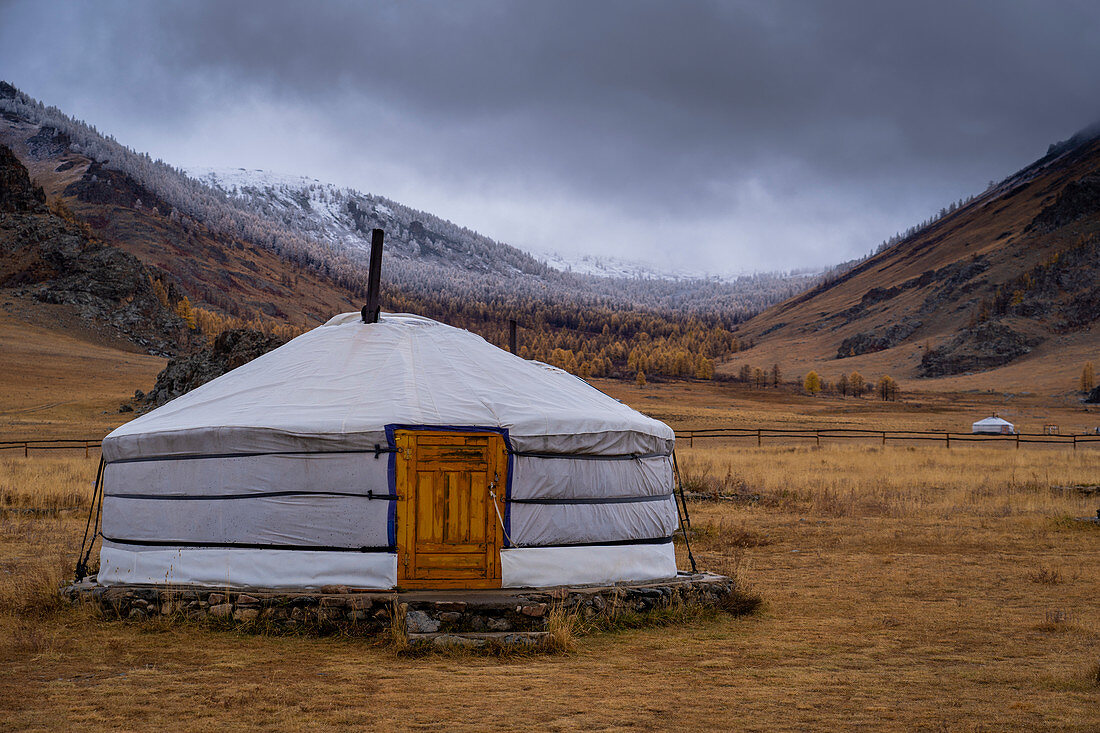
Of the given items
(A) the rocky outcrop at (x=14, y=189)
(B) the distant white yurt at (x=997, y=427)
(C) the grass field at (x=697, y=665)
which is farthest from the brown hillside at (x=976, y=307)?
(A) the rocky outcrop at (x=14, y=189)

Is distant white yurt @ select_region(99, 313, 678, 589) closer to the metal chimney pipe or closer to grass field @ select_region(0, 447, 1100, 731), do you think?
grass field @ select_region(0, 447, 1100, 731)

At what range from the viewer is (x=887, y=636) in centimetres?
673

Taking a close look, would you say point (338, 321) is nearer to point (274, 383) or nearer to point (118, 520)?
point (274, 383)

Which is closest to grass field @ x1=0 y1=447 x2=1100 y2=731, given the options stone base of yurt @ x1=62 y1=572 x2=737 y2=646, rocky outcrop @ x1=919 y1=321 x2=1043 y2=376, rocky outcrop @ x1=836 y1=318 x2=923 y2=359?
stone base of yurt @ x1=62 y1=572 x2=737 y2=646

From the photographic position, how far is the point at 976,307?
106 meters

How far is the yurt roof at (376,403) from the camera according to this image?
676 centimetres

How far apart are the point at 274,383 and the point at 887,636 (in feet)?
17.2

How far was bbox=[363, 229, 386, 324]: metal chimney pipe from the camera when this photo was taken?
26.3ft

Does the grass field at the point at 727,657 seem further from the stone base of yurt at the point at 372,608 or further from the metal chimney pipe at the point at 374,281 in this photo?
the metal chimney pipe at the point at 374,281

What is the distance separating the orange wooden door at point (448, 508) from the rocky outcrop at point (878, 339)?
11069cm

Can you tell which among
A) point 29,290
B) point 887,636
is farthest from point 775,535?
point 29,290

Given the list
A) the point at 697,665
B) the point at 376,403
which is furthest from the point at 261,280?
the point at 697,665

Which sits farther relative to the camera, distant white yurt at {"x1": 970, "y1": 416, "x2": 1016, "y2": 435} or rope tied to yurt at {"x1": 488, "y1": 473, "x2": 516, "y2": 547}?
distant white yurt at {"x1": 970, "y1": 416, "x2": 1016, "y2": 435}

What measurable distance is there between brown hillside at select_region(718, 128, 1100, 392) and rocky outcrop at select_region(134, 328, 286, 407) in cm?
6057
